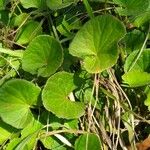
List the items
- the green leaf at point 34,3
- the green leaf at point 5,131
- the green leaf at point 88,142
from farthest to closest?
the green leaf at point 34,3 → the green leaf at point 5,131 → the green leaf at point 88,142

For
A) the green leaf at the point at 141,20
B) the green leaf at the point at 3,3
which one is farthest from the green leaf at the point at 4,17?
the green leaf at the point at 141,20

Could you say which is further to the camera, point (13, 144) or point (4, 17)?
point (4, 17)

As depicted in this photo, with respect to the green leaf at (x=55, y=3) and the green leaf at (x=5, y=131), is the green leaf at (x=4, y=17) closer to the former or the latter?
the green leaf at (x=55, y=3)

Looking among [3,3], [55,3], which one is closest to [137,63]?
[55,3]

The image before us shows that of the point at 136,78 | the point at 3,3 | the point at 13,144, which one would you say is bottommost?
the point at 13,144

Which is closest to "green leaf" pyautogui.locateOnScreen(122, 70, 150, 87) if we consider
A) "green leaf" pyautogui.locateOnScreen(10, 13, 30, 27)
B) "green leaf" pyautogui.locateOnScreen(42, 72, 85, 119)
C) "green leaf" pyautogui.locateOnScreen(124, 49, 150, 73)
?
"green leaf" pyautogui.locateOnScreen(124, 49, 150, 73)

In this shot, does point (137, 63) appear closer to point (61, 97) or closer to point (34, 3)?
Answer: point (61, 97)
